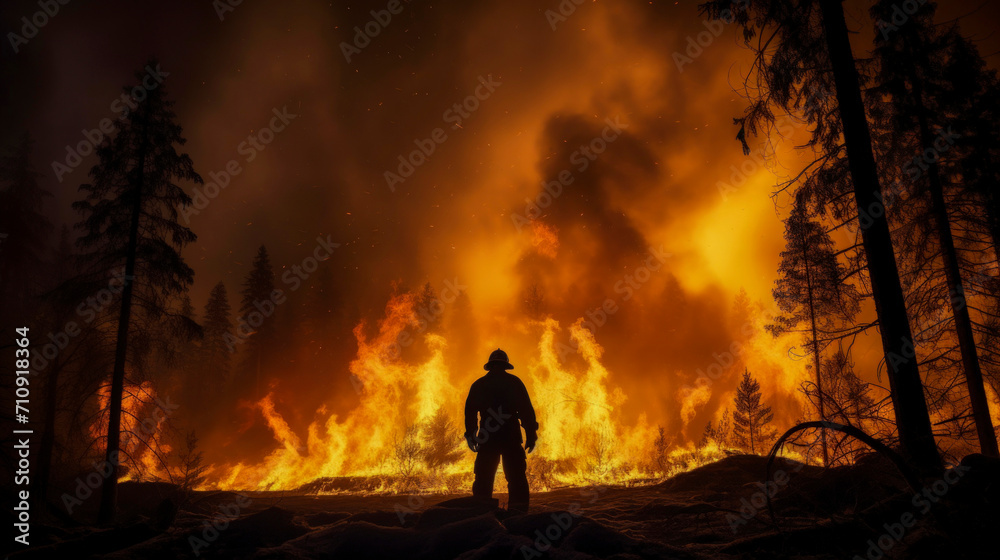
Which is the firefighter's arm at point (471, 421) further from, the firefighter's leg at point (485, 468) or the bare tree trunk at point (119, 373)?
the bare tree trunk at point (119, 373)

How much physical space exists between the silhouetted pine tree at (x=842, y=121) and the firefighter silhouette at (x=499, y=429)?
5.75m

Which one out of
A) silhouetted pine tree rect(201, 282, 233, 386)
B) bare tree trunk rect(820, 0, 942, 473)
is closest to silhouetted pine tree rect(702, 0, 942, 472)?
bare tree trunk rect(820, 0, 942, 473)

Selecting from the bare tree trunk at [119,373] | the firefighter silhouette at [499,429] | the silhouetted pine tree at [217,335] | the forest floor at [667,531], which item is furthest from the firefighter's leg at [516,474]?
the silhouetted pine tree at [217,335]

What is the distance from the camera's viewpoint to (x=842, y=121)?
290 inches

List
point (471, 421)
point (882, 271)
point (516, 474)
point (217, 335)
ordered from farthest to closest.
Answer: point (217, 335)
point (471, 421)
point (516, 474)
point (882, 271)

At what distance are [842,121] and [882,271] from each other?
8.66ft

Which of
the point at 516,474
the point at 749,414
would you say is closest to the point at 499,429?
the point at 516,474

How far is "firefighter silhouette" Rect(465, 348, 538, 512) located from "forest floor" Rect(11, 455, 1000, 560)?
1748 mm

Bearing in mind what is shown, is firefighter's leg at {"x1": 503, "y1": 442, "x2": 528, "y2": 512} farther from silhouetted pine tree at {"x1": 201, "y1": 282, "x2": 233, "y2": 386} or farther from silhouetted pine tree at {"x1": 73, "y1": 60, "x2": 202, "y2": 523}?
silhouetted pine tree at {"x1": 201, "y1": 282, "x2": 233, "y2": 386}

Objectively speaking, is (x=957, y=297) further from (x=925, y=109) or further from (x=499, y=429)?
(x=499, y=429)

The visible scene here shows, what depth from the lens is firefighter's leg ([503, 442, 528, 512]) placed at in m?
7.93

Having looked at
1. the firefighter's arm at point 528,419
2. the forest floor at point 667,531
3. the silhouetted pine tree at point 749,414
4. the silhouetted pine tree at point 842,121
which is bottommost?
the silhouetted pine tree at point 749,414

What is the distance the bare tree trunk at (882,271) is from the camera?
19.9 ft

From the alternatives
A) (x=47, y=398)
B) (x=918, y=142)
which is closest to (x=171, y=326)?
(x=47, y=398)
